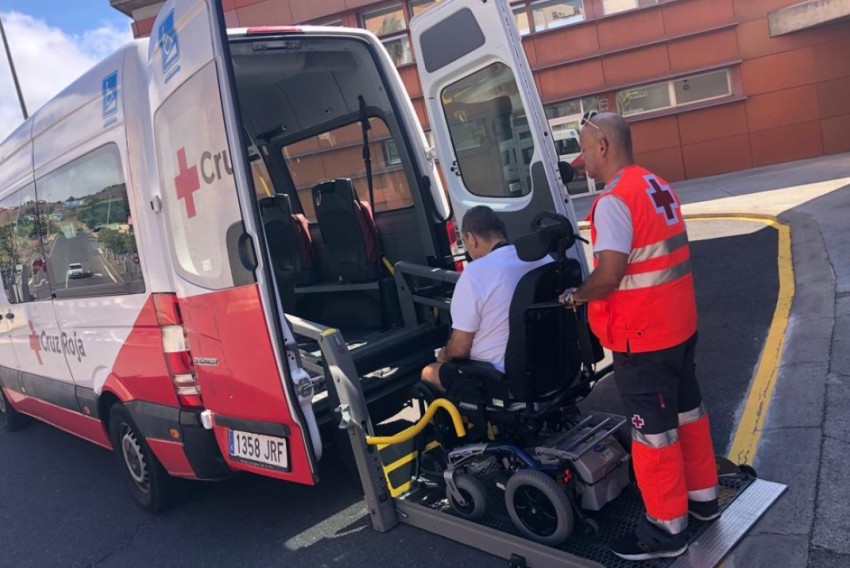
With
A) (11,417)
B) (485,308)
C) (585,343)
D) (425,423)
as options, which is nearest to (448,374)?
(425,423)

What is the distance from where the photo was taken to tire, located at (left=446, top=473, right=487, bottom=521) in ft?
10.8

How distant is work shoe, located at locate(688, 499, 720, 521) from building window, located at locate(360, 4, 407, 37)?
55.1 ft

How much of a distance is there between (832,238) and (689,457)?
5.47 metres

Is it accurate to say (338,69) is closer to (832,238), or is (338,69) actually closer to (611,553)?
(611,553)

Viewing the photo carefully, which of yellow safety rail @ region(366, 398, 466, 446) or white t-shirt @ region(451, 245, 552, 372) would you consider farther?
white t-shirt @ region(451, 245, 552, 372)

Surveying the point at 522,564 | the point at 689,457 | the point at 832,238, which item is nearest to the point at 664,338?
the point at 689,457

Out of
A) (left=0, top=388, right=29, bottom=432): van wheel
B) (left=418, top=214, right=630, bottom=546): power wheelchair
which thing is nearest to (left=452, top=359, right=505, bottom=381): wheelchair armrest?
(left=418, top=214, right=630, bottom=546): power wheelchair

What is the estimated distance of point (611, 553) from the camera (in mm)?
2877

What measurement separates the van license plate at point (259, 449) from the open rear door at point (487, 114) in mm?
2137

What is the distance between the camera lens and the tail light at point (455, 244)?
16.3ft

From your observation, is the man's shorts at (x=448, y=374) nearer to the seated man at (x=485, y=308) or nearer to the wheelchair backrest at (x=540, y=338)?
the seated man at (x=485, y=308)

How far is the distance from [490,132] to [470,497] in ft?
8.37

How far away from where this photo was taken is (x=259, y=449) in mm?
3418

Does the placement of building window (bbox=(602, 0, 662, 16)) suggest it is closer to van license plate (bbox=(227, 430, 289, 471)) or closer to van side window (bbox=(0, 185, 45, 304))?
van side window (bbox=(0, 185, 45, 304))
